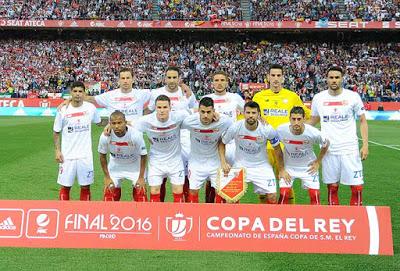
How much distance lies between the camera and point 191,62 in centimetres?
3781

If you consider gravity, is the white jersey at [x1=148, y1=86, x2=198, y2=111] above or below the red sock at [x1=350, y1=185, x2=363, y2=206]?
above

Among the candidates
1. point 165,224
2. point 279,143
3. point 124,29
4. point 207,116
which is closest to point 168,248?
point 165,224

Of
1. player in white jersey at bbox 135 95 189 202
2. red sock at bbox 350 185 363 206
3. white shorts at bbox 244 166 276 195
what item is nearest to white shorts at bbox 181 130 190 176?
player in white jersey at bbox 135 95 189 202

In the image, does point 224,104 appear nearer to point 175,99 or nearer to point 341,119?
point 175,99

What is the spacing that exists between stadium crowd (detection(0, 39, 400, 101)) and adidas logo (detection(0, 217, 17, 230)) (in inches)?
1133

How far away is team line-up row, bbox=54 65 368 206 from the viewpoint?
613 centimetres

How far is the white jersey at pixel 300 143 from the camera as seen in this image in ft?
20.3

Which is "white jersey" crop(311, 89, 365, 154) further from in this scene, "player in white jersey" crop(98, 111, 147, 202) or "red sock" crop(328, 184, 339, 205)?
"player in white jersey" crop(98, 111, 147, 202)

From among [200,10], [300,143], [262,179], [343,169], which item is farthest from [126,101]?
[200,10]

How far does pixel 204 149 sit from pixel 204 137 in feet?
0.59

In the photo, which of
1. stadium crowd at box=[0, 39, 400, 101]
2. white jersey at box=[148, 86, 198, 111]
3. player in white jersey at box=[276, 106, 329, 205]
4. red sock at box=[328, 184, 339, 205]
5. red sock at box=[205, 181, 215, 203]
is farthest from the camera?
stadium crowd at box=[0, 39, 400, 101]

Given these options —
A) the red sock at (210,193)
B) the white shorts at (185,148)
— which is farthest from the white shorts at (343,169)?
the white shorts at (185,148)

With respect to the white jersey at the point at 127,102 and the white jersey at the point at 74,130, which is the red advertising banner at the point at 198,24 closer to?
the white jersey at the point at 127,102

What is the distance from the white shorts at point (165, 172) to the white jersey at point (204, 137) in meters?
0.21
